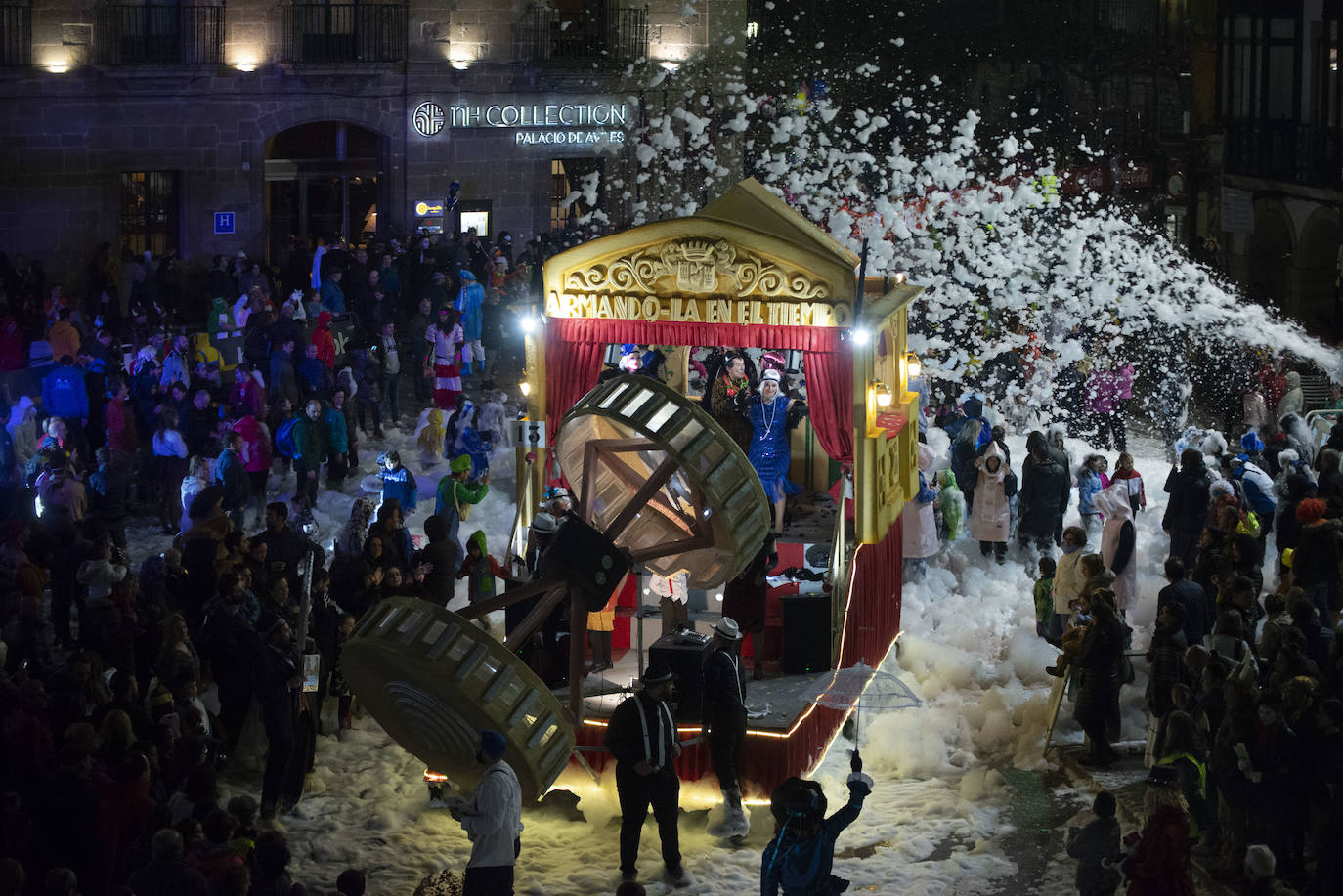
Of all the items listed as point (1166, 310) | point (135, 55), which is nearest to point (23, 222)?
point (135, 55)

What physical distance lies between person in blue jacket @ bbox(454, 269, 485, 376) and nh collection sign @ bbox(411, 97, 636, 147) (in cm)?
958

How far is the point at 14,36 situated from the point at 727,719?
828 inches

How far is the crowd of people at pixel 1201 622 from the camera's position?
10297 mm

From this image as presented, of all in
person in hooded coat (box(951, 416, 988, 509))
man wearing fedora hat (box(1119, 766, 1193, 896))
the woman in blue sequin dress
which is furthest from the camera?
person in hooded coat (box(951, 416, 988, 509))

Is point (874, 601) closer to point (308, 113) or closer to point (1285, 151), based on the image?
point (308, 113)

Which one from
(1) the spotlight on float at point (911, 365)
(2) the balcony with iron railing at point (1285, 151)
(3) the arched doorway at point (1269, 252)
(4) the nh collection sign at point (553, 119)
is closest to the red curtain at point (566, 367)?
(1) the spotlight on float at point (911, 365)

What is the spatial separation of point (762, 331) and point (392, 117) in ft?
59.3

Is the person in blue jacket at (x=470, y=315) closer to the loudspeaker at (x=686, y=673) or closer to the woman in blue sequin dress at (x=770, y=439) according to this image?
the woman in blue sequin dress at (x=770, y=439)

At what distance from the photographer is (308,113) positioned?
30.0m

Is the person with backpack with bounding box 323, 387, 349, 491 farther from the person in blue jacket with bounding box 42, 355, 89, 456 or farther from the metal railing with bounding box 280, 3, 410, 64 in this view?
the metal railing with bounding box 280, 3, 410, 64

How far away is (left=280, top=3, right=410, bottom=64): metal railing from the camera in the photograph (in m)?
29.9

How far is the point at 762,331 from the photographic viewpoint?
13.7m

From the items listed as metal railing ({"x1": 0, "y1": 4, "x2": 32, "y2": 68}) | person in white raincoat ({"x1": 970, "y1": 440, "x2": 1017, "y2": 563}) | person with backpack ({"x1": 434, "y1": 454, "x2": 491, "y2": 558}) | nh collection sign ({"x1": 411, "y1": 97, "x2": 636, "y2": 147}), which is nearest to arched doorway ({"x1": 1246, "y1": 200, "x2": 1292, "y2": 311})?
nh collection sign ({"x1": 411, "y1": 97, "x2": 636, "y2": 147})

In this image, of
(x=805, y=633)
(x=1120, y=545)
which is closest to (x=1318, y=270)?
(x=1120, y=545)
